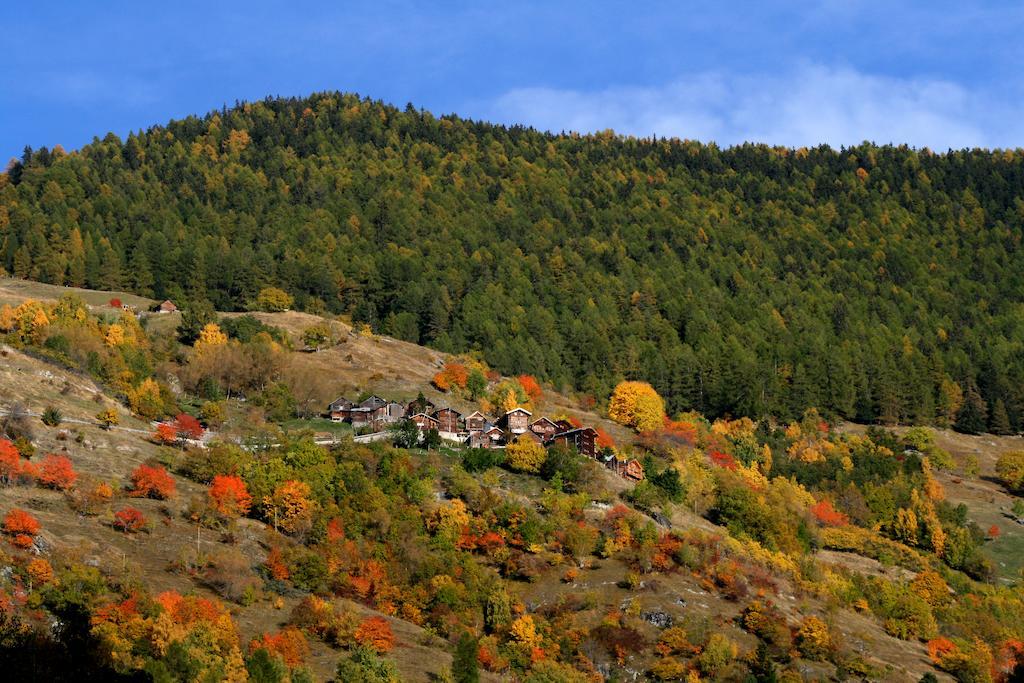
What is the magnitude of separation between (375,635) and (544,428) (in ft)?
188

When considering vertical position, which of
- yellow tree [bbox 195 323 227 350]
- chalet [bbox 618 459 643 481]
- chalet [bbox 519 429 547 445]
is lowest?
chalet [bbox 618 459 643 481]

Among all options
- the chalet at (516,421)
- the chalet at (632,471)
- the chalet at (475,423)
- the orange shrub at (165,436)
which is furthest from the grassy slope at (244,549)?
the chalet at (516,421)

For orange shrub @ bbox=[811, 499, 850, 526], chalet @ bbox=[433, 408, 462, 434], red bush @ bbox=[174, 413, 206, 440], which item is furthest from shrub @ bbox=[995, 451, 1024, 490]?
red bush @ bbox=[174, 413, 206, 440]

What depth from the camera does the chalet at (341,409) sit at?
128500mm

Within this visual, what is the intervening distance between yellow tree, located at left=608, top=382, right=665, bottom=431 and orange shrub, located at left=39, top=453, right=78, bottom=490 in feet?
273

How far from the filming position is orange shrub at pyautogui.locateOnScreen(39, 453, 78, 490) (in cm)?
8575

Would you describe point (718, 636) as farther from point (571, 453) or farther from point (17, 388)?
point (17, 388)

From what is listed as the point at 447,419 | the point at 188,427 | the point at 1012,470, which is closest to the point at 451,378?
the point at 447,419

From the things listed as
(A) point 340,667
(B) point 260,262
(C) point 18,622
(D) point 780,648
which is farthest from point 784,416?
(C) point 18,622

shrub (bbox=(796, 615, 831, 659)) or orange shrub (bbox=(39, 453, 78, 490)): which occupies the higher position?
orange shrub (bbox=(39, 453, 78, 490))

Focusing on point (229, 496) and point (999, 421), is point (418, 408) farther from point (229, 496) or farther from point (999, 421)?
point (999, 421)

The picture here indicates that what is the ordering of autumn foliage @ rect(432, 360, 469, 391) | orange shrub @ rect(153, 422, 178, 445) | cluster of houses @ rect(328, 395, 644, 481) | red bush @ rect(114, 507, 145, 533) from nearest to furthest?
red bush @ rect(114, 507, 145, 533) < orange shrub @ rect(153, 422, 178, 445) < cluster of houses @ rect(328, 395, 644, 481) < autumn foliage @ rect(432, 360, 469, 391)

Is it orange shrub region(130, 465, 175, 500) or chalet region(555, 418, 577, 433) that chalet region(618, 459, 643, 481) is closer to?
chalet region(555, 418, 577, 433)

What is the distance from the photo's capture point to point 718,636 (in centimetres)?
8506
